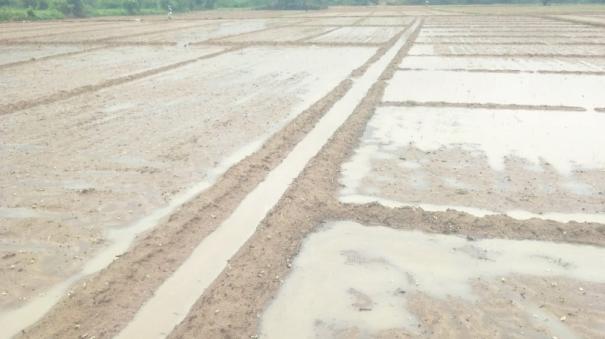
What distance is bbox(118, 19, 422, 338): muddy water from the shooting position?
4.73 m

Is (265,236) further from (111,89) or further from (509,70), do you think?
(509,70)

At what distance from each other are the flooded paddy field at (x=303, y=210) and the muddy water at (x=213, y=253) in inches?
1.1

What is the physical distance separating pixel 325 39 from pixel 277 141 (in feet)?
70.6

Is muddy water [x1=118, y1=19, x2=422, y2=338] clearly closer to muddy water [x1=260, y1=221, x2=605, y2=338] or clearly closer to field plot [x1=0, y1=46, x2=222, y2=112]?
muddy water [x1=260, y1=221, x2=605, y2=338]

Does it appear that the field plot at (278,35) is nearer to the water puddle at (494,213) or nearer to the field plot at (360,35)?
the field plot at (360,35)

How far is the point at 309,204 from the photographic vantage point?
7.23 meters

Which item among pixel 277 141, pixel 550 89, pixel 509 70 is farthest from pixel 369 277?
pixel 509 70

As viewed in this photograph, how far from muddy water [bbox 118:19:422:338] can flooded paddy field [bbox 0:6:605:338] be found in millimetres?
28

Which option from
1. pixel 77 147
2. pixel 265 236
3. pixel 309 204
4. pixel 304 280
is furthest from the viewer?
pixel 77 147

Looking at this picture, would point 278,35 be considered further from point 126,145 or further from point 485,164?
point 485,164

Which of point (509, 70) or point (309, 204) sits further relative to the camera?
point (509, 70)

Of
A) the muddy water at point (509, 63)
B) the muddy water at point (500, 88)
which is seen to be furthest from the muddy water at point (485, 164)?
the muddy water at point (509, 63)

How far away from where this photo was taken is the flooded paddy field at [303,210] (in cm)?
484

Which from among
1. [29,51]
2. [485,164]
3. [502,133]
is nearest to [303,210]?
[485,164]
